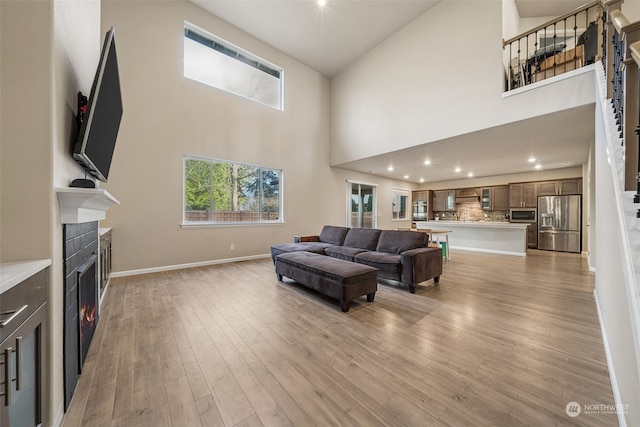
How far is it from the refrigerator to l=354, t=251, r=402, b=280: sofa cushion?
647 centimetres

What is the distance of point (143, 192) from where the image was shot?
13.9ft

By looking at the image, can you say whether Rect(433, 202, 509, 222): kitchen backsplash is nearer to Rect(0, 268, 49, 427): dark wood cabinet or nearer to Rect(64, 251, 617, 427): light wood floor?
Rect(64, 251, 617, 427): light wood floor

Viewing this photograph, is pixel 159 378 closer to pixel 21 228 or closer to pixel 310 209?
pixel 21 228

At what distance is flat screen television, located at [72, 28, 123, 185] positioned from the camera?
4.71 ft

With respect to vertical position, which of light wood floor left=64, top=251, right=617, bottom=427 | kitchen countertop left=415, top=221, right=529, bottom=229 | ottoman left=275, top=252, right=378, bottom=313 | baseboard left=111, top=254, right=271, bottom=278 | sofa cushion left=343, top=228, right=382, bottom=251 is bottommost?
light wood floor left=64, top=251, right=617, bottom=427

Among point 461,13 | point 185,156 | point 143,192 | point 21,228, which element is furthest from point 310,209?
point 21,228

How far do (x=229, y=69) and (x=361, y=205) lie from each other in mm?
5602

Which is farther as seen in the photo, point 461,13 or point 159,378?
point 461,13

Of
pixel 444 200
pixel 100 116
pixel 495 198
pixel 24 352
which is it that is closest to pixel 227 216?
pixel 100 116

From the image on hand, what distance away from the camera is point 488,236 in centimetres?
658

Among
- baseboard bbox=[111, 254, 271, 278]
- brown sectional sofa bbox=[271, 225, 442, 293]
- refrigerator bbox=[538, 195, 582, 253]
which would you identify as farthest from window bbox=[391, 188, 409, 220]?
baseboard bbox=[111, 254, 271, 278]

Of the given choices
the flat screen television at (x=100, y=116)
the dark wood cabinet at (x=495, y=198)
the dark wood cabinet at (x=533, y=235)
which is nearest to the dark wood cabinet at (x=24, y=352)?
the flat screen television at (x=100, y=116)

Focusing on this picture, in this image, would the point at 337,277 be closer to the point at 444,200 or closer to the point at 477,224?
the point at 477,224

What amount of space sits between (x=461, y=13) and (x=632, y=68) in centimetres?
424
